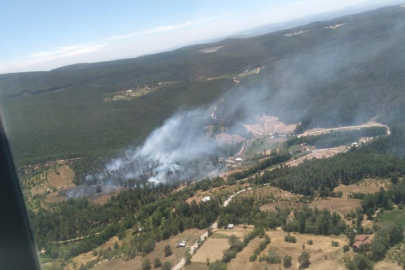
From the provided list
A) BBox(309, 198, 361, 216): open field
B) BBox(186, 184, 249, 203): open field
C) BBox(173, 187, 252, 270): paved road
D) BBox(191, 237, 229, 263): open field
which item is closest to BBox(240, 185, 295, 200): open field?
BBox(173, 187, 252, 270): paved road

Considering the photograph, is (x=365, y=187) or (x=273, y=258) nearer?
(x=273, y=258)

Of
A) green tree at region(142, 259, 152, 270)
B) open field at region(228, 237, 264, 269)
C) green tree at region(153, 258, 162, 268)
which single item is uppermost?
A: green tree at region(142, 259, 152, 270)

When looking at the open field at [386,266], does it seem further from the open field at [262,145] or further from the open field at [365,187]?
the open field at [262,145]

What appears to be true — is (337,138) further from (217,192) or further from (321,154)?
(217,192)

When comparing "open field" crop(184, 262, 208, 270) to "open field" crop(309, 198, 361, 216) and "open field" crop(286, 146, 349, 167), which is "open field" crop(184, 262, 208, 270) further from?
"open field" crop(286, 146, 349, 167)

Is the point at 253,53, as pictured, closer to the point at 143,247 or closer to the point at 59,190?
the point at 59,190

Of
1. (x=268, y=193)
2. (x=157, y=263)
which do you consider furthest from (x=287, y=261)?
(x=268, y=193)
